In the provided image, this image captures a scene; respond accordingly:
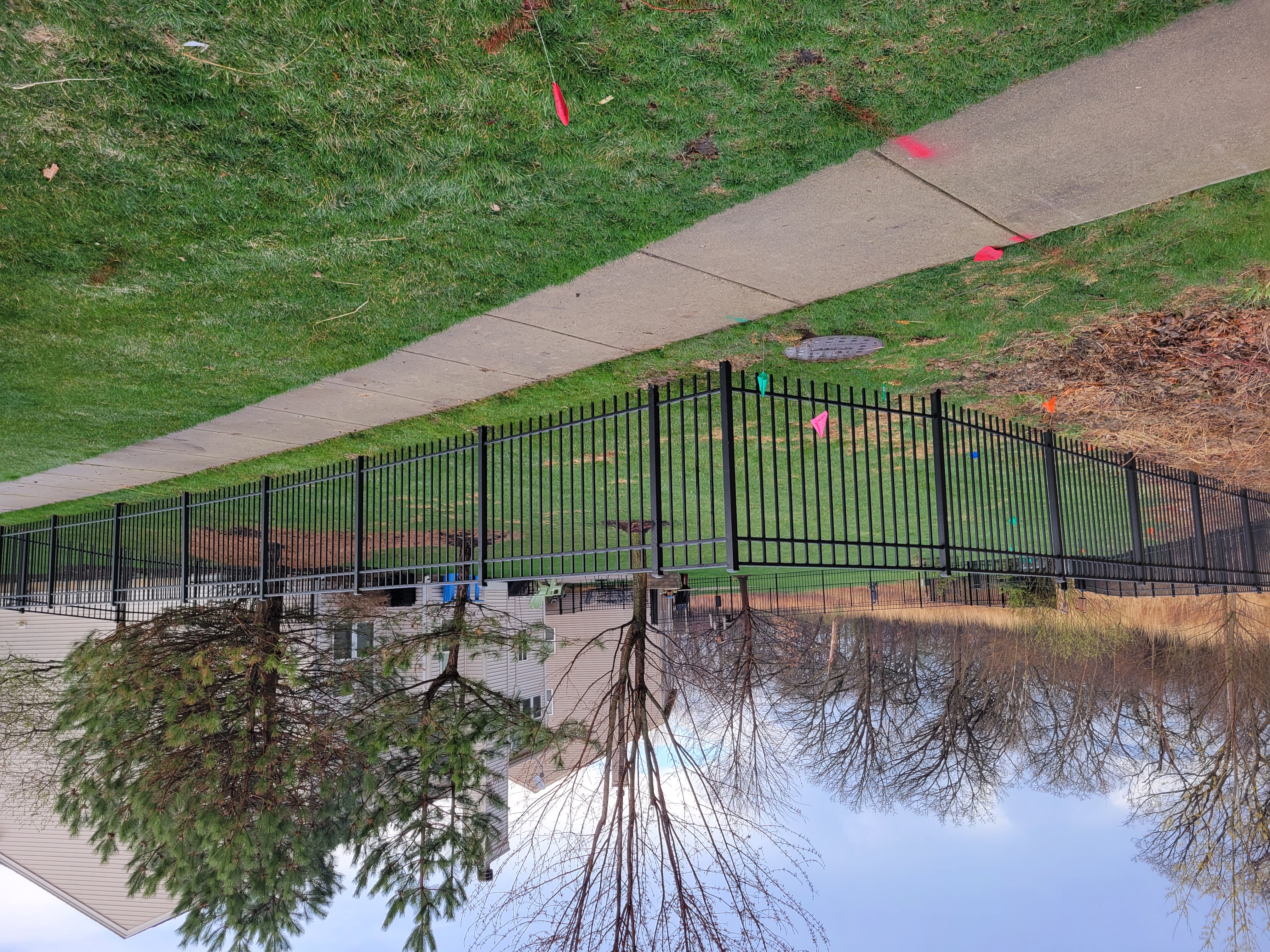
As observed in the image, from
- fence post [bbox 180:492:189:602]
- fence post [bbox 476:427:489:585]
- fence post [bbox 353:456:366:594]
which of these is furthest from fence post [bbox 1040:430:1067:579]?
fence post [bbox 180:492:189:602]

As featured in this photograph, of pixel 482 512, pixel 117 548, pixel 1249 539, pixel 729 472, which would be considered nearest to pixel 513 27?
pixel 729 472

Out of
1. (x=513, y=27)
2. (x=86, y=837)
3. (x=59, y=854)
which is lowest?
(x=59, y=854)

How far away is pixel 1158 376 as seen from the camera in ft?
23.2

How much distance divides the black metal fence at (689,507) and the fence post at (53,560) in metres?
0.04

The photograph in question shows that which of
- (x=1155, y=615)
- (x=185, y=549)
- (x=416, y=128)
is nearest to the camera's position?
(x=416, y=128)

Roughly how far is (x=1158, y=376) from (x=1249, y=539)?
5833 millimetres

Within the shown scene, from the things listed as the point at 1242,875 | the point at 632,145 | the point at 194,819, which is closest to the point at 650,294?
the point at 632,145

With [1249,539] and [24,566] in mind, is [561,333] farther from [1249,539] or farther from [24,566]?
[24,566]

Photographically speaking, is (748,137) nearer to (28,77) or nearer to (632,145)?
(632,145)

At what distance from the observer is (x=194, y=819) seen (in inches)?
338

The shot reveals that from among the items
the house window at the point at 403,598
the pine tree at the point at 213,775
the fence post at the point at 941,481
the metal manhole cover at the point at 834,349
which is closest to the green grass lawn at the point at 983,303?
the metal manhole cover at the point at 834,349

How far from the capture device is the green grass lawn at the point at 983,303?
211 inches

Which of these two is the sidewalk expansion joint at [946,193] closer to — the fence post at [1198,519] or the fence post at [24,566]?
the fence post at [1198,519]

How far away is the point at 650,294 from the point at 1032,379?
155 inches
